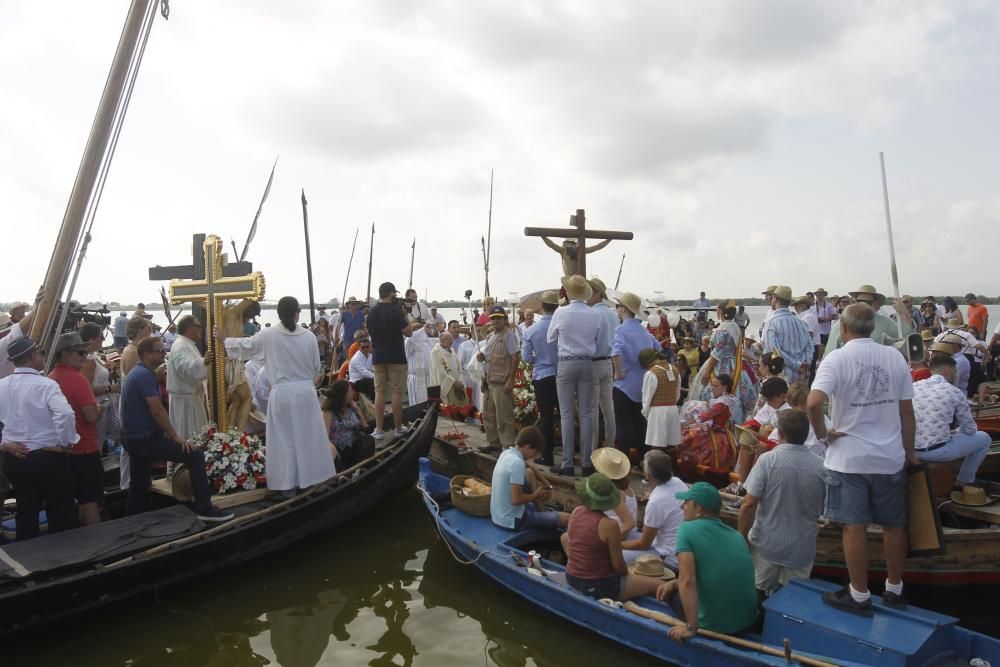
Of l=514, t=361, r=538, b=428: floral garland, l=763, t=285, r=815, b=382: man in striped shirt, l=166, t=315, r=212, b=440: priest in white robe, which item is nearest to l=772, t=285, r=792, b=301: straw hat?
l=763, t=285, r=815, b=382: man in striped shirt

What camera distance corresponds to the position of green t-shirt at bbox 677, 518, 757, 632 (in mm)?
4309

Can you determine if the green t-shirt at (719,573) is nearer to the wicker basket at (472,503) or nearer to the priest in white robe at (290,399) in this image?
the wicker basket at (472,503)

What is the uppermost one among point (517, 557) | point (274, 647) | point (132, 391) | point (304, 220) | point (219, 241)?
point (304, 220)

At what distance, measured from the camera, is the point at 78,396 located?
→ 6164 millimetres

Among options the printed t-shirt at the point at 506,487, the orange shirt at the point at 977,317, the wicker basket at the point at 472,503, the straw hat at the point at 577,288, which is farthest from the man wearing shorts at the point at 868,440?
the orange shirt at the point at 977,317

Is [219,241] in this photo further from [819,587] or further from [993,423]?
[993,423]

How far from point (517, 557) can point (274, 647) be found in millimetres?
2030

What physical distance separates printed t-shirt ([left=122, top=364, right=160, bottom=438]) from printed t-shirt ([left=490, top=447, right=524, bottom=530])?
10.4 feet

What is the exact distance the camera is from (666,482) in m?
5.29

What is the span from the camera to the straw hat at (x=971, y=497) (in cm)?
587

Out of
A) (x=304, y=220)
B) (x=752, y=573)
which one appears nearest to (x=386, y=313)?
(x=752, y=573)

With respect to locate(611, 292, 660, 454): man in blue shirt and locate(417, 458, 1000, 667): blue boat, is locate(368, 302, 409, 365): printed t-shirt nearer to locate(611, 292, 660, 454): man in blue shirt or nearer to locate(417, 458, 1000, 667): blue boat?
locate(611, 292, 660, 454): man in blue shirt

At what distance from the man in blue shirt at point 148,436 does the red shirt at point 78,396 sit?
0.28m

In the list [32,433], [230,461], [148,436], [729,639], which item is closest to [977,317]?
[729,639]
